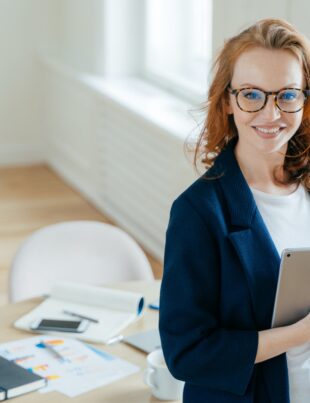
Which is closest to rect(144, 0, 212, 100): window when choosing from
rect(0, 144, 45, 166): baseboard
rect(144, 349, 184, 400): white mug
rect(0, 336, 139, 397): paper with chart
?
rect(0, 144, 45, 166): baseboard

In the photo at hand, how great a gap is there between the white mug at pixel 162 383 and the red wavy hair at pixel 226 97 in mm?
498

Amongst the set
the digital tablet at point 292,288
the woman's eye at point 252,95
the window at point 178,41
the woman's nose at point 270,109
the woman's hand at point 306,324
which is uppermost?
the woman's eye at point 252,95

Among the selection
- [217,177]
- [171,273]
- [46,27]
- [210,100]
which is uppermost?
[210,100]

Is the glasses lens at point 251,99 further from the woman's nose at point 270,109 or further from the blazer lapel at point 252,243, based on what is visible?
the blazer lapel at point 252,243

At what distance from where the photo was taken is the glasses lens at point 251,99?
1600 millimetres

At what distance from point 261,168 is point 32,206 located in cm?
451

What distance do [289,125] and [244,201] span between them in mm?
158

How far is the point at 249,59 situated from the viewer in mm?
1603

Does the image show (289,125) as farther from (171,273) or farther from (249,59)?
(171,273)

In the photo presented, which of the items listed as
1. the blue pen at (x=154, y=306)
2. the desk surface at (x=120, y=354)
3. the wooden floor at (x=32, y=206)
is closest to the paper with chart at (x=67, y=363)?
the desk surface at (x=120, y=354)

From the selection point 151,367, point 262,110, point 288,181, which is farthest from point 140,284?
point 262,110

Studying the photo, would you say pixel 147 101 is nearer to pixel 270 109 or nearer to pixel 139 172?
pixel 139 172

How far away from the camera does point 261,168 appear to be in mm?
1717

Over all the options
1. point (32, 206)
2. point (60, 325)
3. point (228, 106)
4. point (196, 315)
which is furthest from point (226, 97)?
point (32, 206)
